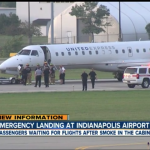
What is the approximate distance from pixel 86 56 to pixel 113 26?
38946 millimetres

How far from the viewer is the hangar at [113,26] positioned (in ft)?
268

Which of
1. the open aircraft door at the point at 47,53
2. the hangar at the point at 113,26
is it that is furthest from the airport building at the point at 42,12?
the open aircraft door at the point at 47,53

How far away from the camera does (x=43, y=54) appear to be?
43.6m

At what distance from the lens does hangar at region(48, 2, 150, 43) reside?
81625 millimetres

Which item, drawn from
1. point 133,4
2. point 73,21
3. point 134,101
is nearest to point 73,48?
point 134,101

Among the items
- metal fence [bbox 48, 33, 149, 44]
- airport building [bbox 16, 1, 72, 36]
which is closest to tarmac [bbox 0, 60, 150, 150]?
metal fence [bbox 48, 33, 149, 44]

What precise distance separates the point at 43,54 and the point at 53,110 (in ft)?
59.9

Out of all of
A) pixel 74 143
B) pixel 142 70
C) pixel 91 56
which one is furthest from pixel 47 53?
pixel 74 143

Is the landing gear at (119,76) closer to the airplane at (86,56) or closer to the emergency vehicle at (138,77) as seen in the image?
the airplane at (86,56)

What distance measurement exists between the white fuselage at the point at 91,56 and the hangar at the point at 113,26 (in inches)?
1365

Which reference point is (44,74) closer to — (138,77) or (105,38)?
(138,77)

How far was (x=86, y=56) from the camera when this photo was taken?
145 ft

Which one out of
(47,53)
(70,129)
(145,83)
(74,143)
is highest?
(47,53)

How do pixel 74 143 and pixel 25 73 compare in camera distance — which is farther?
pixel 25 73
